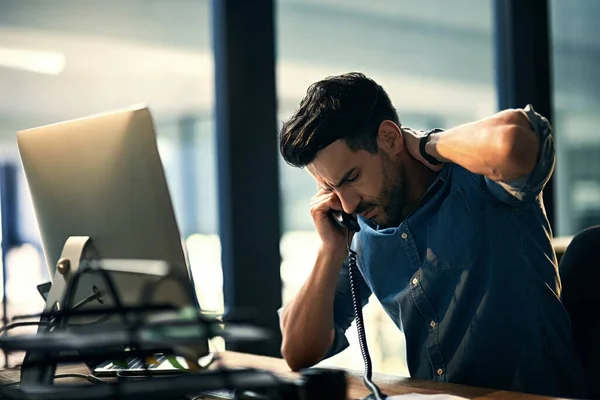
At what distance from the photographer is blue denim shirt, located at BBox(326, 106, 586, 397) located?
66.3 inches

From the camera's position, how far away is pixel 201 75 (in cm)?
252

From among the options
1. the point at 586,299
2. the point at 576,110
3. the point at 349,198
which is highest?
the point at 576,110

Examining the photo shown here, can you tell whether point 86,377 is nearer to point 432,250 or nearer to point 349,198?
point 349,198

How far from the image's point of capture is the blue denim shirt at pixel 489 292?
168 cm

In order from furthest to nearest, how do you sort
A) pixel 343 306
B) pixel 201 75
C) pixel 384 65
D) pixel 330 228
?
pixel 384 65 → pixel 201 75 → pixel 343 306 → pixel 330 228

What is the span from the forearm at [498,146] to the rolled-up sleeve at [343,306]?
1.75 feet

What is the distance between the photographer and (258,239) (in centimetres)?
251

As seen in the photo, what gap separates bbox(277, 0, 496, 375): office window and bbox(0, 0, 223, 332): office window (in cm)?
28

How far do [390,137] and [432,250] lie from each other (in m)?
0.29

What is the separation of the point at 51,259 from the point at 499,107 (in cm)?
238

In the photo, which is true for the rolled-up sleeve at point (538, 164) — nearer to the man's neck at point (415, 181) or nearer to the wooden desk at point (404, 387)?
the man's neck at point (415, 181)

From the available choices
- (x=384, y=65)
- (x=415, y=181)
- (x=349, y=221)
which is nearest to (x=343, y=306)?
(x=349, y=221)

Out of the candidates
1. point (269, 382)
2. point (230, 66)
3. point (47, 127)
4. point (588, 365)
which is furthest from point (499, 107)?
point (269, 382)

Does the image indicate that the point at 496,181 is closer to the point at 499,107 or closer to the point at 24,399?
the point at 24,399
